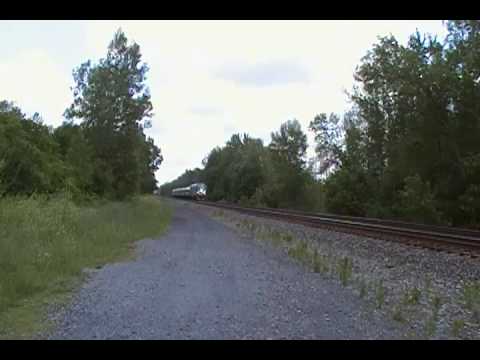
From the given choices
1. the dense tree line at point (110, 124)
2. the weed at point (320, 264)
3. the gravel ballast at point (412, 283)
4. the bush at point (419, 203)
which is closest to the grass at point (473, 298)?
the gravel ballast at point (412, 283)

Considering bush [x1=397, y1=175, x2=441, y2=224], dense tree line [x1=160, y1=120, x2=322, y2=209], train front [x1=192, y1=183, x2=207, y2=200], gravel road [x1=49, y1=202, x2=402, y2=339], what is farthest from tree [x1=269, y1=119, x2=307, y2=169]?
gravel road [x1=49, y1=202, x2=402, y2=339]

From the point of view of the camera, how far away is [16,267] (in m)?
10.4

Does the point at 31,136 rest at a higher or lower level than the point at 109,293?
higher

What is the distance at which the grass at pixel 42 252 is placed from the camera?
8305mm

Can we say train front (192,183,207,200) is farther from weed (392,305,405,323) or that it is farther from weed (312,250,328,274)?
weed (392,305,405,323)

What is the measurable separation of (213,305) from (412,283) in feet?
17.1

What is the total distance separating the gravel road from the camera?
7086mm

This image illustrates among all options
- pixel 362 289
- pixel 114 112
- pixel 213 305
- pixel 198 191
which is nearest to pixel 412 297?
pixel 362 289

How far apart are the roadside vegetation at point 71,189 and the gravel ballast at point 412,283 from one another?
5640mm

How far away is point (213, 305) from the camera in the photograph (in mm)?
8773
